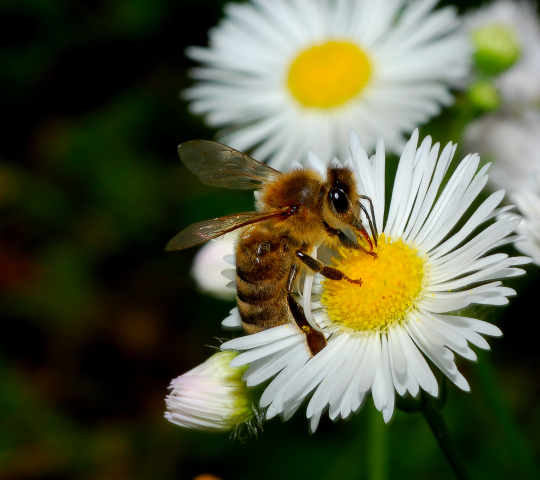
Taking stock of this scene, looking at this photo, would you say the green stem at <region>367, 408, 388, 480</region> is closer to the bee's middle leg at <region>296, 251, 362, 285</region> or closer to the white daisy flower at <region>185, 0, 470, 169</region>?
the bee's middle leg at <region>296, 251, 362, 285</region>

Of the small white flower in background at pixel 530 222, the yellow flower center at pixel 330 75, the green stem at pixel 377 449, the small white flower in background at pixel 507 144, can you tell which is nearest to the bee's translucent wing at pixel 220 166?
the small white flower in background at pixel 530 222

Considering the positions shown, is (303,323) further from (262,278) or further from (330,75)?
(330,75)

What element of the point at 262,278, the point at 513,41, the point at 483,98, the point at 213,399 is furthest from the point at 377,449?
the point at 513,41

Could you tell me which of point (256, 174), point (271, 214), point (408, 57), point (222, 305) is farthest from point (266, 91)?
point (271, 214)

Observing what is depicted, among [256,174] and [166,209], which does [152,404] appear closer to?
[166,209]

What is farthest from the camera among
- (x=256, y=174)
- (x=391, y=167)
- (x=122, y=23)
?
(x=122, y=23)

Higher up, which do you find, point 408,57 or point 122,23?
point 122,23
